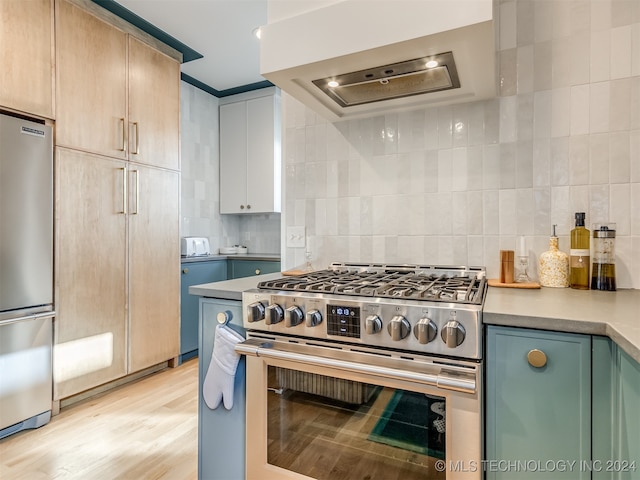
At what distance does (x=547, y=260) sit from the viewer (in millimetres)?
1356

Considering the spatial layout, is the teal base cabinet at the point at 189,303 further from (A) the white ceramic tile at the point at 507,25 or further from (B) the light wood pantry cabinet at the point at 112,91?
(A) the white ceramic tile at the point at 507,25

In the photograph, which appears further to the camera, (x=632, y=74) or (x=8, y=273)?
(x=8, y=273)

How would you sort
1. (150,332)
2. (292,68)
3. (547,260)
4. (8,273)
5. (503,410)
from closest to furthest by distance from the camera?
(503,410)
(292,68)
(547,260)
(8,273)
(150,332)

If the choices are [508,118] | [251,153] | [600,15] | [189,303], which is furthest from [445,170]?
[251,153]

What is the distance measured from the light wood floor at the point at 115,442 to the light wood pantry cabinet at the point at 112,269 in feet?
0.68

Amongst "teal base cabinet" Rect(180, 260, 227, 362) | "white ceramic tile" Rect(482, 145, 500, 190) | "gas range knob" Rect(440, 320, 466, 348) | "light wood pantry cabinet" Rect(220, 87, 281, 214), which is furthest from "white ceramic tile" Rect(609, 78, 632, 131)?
"teal base cabinet" Rect(180, 260, 227, 362)

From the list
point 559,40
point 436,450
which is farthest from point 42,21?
point 436,450

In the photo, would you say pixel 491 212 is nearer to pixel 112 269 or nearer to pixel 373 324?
pixel 373 324

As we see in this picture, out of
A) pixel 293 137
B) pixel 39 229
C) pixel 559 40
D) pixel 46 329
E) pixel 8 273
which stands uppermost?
pixel 559 40

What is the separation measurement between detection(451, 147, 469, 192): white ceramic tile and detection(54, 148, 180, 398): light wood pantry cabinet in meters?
2.13

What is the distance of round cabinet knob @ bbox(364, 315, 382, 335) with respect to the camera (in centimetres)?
101

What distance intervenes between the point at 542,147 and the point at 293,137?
116cm

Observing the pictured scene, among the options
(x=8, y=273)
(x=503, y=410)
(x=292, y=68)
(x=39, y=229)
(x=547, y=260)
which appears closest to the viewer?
(x=503, y=410)

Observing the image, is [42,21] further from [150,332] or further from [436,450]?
[436,450]
